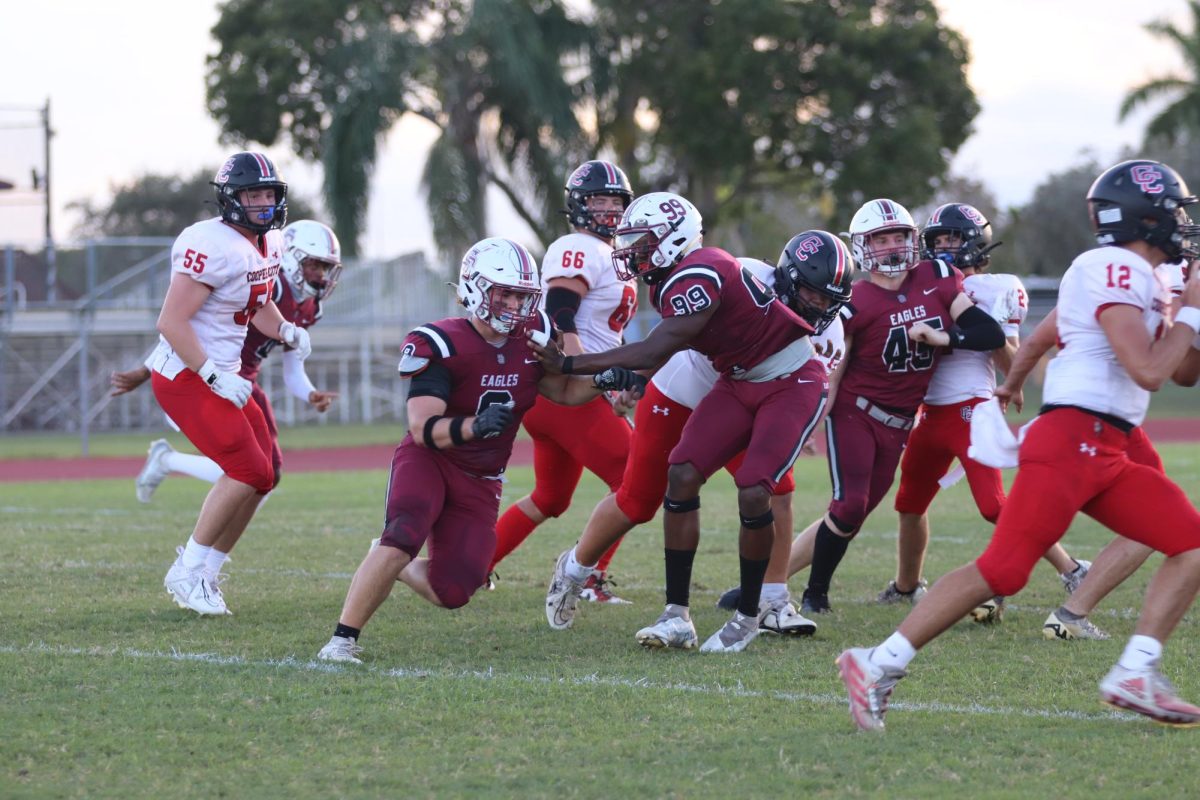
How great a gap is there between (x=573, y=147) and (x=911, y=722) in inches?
1042

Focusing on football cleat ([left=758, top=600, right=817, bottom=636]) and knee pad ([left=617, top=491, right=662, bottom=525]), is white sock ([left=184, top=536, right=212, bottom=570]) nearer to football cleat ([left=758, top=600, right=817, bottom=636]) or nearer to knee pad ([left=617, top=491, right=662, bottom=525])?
knee pad ([left=617, top=491, right=662, bottom=525])

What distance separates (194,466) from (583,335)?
9.81 feet

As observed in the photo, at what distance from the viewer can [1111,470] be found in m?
5.03

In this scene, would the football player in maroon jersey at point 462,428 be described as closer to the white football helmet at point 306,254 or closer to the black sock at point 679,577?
the black sock at point 679,577

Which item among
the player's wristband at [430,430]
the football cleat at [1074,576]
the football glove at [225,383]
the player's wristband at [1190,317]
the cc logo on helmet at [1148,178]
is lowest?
the football cleat at [1074,576]

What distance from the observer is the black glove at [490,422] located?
593 cm

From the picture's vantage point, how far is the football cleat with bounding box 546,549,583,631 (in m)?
7.03

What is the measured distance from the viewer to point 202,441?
7336mm

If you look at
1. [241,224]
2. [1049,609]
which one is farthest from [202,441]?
[1049,609]

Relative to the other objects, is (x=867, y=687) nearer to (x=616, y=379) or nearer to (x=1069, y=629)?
(x=616, y=379)

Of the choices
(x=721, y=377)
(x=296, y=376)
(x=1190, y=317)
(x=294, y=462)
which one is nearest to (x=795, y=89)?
(x=294, y=462)

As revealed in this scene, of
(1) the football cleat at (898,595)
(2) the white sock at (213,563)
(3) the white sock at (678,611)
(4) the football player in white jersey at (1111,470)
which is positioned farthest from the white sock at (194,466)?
(4) the football player in white jersey at (1111,470)

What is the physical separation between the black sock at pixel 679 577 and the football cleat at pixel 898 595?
5.24ft

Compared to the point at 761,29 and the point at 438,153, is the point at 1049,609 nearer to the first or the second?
the point at 438,153
